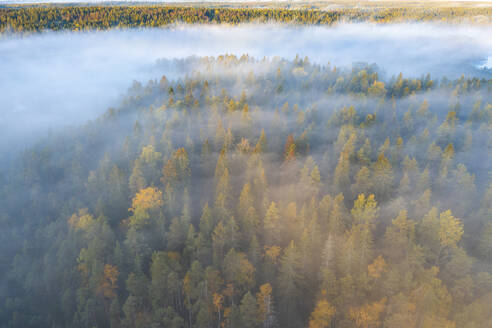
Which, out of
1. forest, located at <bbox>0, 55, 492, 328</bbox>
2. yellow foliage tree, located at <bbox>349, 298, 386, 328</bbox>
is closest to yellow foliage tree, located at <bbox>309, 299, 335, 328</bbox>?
forest, located at <bbox>0, 55, 492, 328</bbox>

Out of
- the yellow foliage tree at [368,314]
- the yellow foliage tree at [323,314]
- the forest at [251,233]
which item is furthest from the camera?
the forest at [251,233]

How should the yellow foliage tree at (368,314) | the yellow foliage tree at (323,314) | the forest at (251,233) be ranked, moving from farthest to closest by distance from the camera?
the forest at (251,233) → the yellow foliage tree at (323,314) → the yellow foliage tree at (368,314)

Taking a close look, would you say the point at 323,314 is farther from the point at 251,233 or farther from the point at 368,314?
the point at 251,233

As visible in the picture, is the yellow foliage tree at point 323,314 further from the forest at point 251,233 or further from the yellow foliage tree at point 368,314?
the yellow foliage tree at point 368,314

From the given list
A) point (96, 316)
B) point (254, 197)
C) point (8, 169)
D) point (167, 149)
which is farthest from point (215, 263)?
point (8, 169)

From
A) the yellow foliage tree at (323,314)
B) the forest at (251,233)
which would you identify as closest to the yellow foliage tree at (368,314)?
the forest at (251,233)

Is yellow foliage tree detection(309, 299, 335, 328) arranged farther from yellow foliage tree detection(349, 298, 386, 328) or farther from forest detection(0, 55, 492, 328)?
yellow foliage tree detection(349, 298, 386, 328)


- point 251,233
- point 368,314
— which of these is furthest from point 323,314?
point 251,233

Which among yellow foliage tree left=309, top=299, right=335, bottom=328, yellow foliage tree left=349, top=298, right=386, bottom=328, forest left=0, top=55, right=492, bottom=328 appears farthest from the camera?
forest left=0, top=55, right=492, bottom=328
